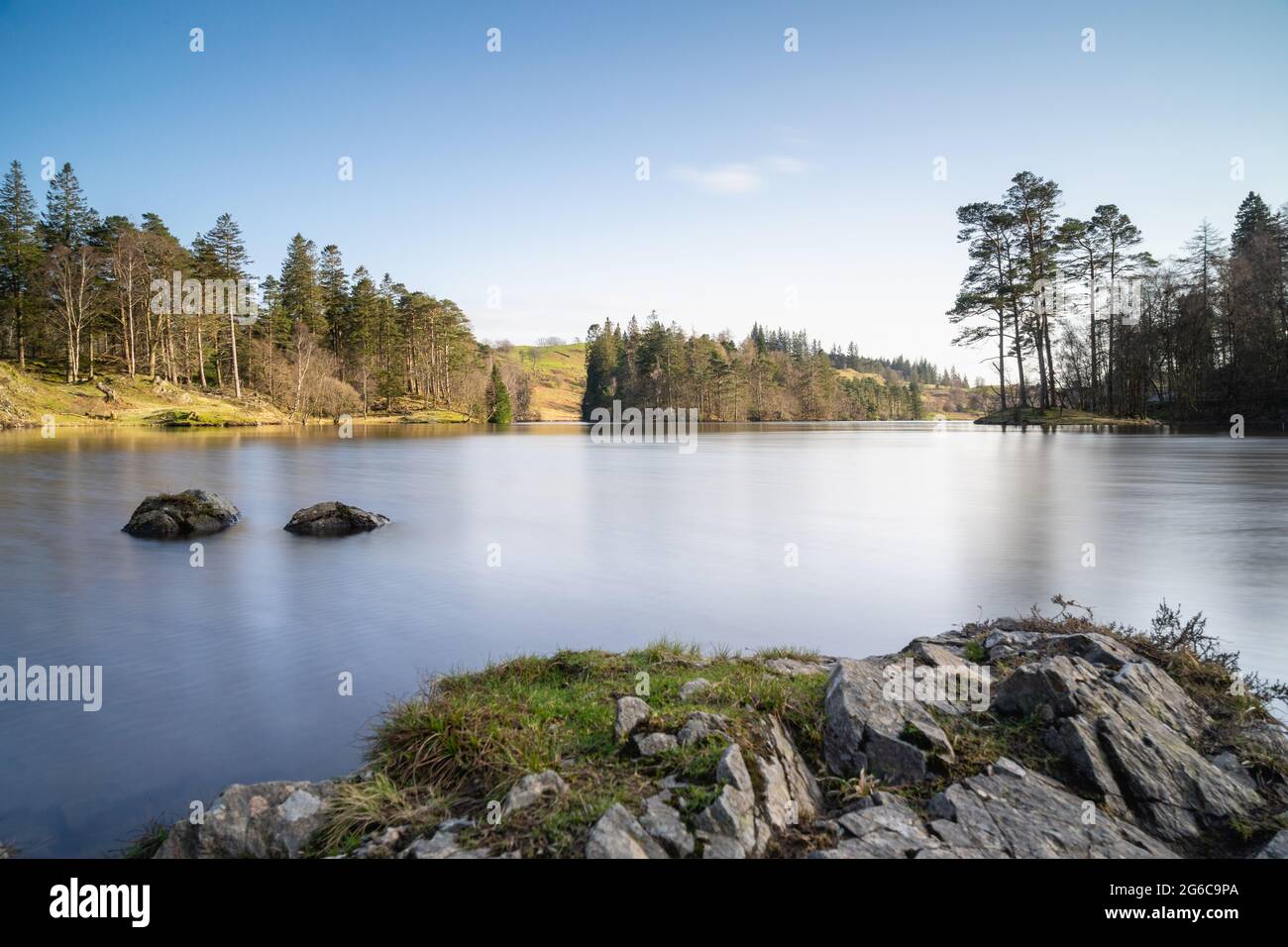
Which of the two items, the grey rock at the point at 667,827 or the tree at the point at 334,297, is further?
the tree at the point at 334,297

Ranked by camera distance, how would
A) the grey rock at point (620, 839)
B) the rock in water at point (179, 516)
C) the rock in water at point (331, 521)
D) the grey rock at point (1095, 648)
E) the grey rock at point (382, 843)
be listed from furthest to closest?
the rock in water at point (331, 521), the rock in water at point (179, 516), the grey rock at point (1095, 648), the grey rock at point (382, 843), the grey rock at point (620, 839)

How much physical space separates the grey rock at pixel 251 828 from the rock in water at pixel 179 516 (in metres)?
13.5

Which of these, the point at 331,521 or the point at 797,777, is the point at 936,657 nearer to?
the point at 797,777

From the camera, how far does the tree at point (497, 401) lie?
104 m

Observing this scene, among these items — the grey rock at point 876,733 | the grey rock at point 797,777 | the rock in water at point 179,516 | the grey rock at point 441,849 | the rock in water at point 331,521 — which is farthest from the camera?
the rock in water at point 331,521

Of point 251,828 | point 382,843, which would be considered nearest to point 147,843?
point 251,828

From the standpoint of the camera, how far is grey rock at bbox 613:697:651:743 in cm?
444

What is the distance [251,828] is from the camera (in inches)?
150

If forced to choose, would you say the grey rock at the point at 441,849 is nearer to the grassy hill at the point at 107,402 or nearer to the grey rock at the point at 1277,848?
the grey rock at the point at 1277,848

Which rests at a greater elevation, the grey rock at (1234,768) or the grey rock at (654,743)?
the grey rock at (654,743)

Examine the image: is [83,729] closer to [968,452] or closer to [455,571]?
[455,571]

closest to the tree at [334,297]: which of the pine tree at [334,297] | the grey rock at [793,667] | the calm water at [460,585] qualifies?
the pine tree at [334,297]
